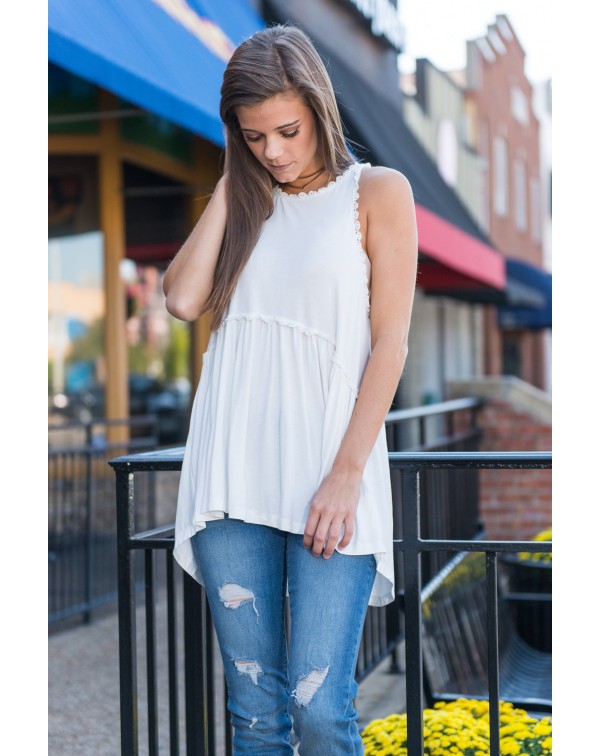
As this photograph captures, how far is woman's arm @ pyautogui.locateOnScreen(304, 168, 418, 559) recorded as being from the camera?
196 centimetres

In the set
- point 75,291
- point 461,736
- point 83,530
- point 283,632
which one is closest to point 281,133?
point 283,632

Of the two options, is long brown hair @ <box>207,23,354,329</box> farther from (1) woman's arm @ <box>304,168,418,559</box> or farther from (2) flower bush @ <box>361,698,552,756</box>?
(2) flower bush @ <box>361,698,552,756</box>

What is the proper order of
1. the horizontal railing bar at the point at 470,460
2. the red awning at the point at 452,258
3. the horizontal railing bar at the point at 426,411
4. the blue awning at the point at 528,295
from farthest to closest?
the blue awning at the point at 528,295 < the red awning at the point at 452,258 < the horizontal railing bar at the point at 426,411 < the horizontal railing bar at the point at 470,460

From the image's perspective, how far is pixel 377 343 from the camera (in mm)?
2064

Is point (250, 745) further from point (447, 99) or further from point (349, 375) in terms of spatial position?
point (447, 99)

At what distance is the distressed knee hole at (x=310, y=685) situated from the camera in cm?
198

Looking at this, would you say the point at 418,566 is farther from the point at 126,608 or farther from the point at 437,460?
the point at 126,608

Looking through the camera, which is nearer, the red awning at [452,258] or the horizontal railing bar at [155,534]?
the horizontal railing bar at [155,534]

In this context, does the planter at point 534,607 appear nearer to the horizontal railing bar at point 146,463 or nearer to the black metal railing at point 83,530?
the black metal railing at point 83,530

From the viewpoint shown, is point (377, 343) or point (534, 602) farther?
point (534, 602)

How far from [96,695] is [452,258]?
5.48 meters

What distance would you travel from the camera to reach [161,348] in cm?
1134

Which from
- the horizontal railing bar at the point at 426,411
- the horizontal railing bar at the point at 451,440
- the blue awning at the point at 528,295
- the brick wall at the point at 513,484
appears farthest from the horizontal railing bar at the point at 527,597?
the blue awning at the point at 528,295

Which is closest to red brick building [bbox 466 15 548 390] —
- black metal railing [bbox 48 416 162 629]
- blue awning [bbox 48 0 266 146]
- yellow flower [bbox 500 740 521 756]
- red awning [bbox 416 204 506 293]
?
red awning [bbox 416 204 506 293]
